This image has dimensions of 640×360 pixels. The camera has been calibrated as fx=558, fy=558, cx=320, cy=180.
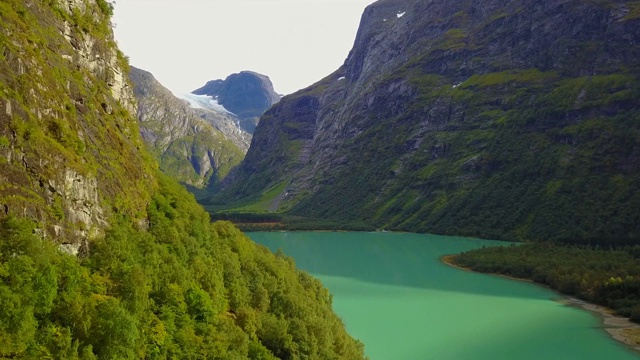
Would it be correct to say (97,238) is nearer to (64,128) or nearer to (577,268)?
(64,128)

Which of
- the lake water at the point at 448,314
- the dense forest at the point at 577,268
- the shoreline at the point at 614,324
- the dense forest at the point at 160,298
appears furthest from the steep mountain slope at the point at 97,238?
the dense forest at the point at 577,268

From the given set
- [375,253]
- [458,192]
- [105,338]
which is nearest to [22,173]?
[105,338]

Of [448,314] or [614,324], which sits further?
[448,314]

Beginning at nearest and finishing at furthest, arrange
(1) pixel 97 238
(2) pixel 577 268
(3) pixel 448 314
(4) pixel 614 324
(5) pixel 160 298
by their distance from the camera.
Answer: (1) pixel 97 238
(5) pixel 160 298
(4) pixel 614 324
(3) pixel 448 314
(2) pixel 577 268

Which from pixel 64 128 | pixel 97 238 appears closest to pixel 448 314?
pixel 97 238

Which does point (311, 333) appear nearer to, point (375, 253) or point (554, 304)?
point (554, 304)

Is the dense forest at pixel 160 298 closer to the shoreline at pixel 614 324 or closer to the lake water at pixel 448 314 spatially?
the lake water at pixel 448 314

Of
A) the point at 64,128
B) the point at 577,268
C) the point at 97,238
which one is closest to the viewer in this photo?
the point at 97,238
